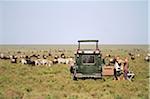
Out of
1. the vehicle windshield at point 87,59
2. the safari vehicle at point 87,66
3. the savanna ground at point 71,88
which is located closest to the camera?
the savanna ground at point 71,88

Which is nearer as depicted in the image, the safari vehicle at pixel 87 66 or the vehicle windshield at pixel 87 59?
the safari vehicle at pixel 87 66

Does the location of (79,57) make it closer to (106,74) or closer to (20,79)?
(106,74)

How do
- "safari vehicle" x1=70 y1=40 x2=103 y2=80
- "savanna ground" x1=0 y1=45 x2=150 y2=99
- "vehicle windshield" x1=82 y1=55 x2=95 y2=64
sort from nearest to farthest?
"savanna ground" x1=0 y1=45 x2=150 y2=99
"safari vehicle" x1=70 y1=40 x2=103 y2=80
"vehicle windshield" x1=82 y1=55 x2=95 y2=64

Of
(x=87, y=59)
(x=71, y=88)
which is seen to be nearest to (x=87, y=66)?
(x=87, y=59)

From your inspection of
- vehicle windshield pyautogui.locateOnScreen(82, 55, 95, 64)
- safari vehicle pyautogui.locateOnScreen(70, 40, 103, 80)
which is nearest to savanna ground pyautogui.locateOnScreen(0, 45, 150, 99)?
safari vehicle pyautogui.locateOnScreen(70, 40, 103, 80)

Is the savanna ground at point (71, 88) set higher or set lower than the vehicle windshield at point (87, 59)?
lower

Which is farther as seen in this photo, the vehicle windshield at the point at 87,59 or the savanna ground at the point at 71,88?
the vehicle windshield at the point at 87,59

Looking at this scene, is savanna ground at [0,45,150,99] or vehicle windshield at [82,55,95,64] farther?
vehicle windshield at [82,55,95,64]

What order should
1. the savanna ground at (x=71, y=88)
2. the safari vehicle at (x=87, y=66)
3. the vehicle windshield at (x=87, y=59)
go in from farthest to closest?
1. the vehicle windshield at (x=87, y=59)
2. the safari vehicle at (x=87, y=66)
3. the savanna ground at (x=71, y=88)

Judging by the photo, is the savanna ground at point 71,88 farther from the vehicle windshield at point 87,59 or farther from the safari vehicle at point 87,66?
the vehicle windshield at point 87,59

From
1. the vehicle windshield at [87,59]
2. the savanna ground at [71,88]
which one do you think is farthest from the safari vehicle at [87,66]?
the savanna ground at [71,88]

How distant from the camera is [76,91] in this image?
16.2 meters

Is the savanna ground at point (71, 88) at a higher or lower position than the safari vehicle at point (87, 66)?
lower

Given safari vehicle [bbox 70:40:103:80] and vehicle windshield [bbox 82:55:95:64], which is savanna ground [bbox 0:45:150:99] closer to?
safari vehicle [bbox 70:40:103:80]
